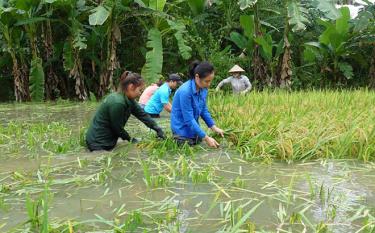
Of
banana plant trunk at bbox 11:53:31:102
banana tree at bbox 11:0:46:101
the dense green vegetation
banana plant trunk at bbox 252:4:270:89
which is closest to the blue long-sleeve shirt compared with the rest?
the dense green vegetation

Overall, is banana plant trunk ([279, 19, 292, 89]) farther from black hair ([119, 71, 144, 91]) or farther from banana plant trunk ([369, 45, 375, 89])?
black hair ([119, 71, 144, 91])

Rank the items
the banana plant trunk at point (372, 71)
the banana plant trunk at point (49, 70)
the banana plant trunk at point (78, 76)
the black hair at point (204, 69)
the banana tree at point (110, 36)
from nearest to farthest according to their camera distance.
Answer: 1. the black hair at point (204, 69)
2. the banana tree at point (110, 36)
3. the banana plant trunk at point (78, 76)
4. the banana plant trunk at point (49, 70)
5. the banana plant trunk at point (372, 71)

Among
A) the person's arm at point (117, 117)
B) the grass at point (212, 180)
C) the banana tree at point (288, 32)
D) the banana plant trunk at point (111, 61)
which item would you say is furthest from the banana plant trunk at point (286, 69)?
the person's arm at point (117, 117)

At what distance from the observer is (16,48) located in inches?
466

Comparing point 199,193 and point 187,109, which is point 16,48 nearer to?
point 187,109

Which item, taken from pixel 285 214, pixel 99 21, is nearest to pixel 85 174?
pixel 285 214

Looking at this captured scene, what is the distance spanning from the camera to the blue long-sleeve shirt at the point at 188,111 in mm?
4809

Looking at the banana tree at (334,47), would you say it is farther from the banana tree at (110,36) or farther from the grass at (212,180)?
the grass at (212,180)

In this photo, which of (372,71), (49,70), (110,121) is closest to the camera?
(110,121)

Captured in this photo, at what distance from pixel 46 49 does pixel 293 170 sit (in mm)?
9850

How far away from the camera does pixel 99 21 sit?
32.3 feet

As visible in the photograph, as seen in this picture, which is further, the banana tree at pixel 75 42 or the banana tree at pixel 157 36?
the banana tree at pixel 75 42

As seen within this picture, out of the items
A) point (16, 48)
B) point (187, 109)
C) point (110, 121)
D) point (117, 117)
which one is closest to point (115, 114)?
point (117, 117)

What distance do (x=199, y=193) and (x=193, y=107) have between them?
1903 millimetres
